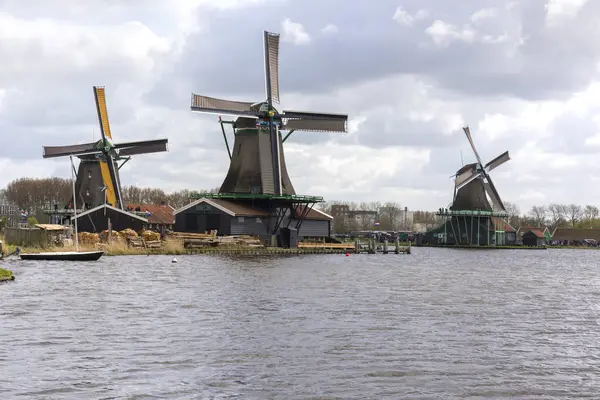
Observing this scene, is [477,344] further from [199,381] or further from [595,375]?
[199,381]

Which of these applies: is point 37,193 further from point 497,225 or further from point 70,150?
point 497,225

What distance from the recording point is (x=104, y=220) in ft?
234

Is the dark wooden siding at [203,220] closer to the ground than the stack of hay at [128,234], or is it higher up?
higher up

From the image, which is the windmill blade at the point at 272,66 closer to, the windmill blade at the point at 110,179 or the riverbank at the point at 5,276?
the windmill blade at the point at 110,179

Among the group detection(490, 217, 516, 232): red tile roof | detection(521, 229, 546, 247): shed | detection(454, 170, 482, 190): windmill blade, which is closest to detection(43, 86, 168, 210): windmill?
detection(454, 170, 482, 190): windmill blade

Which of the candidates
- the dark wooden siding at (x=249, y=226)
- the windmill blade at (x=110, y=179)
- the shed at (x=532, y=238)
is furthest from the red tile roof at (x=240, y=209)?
the shed at (x=532, y=238)

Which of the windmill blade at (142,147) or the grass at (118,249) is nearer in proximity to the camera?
the grass at (118,249)

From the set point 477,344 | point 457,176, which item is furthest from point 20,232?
point 457,176

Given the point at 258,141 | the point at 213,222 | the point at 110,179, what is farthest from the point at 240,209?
the point at 110,179

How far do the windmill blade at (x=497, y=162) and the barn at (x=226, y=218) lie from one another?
52.1 metres

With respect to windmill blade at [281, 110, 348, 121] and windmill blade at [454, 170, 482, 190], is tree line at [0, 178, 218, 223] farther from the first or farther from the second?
windmill blade at [281, 110, 348, 121]

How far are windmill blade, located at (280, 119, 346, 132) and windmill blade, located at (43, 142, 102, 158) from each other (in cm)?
2065

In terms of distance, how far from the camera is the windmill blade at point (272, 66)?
3056 inches

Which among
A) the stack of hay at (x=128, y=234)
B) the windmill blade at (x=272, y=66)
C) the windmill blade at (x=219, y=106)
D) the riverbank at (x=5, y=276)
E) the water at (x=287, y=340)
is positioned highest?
the windmill blade at (x=272, y=66)
